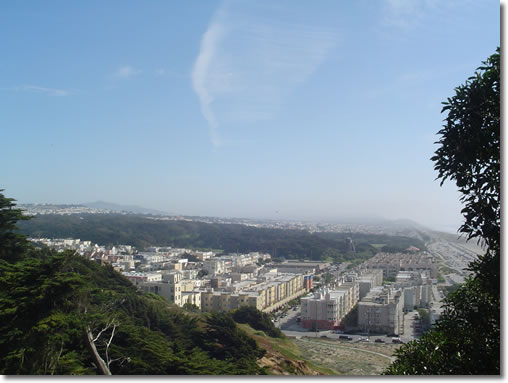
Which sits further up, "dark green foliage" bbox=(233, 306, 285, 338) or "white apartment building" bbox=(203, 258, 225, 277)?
"dark green foliage" bbox=(233, 306, 285, 338)

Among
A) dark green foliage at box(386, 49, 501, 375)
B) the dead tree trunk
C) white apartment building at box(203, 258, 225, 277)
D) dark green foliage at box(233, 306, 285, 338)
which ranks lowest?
white apartment building at box(203, 258, 225, 277)

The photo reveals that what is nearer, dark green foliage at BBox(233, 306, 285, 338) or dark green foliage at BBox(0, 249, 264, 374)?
dark green foliage at BBox(0, 249, 264, 374)

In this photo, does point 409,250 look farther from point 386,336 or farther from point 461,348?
point 461,348

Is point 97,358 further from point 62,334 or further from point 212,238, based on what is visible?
point 212,238

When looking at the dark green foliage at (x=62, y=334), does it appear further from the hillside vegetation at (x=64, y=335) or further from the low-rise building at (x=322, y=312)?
the low-rise building at (x=322, y=312)

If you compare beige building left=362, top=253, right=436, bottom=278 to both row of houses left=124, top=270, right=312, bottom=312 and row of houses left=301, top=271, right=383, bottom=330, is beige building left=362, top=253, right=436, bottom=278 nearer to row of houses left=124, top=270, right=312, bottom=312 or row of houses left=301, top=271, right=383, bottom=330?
row of houses left=124, top=270, right=312, bottom=312

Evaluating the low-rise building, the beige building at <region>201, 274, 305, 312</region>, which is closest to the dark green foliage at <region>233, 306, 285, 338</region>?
the low-rise building
